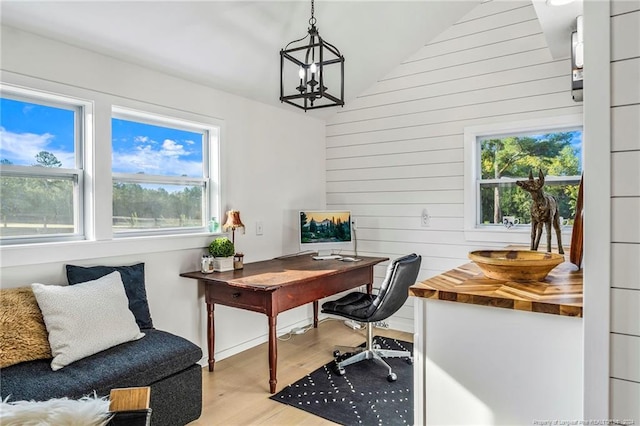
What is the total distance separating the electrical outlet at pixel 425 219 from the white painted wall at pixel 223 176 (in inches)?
46.9

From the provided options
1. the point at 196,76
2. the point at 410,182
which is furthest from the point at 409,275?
the point at 196,76

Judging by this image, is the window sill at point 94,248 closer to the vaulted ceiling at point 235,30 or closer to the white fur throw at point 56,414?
the vaulted ceiling at point 235,30

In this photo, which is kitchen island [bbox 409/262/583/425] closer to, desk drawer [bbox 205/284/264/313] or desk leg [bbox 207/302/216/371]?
desk drawer [bbox 205/284/264/313]

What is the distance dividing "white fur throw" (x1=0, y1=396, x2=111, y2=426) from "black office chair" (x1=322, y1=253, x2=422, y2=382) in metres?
2.15

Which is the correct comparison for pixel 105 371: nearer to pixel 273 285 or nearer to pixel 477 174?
pixel 273 285

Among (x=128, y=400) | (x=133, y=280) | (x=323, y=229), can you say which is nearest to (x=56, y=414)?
(x=128, y=400)

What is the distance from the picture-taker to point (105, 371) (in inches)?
79.0

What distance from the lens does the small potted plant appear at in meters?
3.19

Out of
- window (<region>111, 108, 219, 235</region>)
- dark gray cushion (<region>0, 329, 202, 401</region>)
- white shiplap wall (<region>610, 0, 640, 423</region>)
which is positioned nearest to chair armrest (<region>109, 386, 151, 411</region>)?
dark gray cushion (<region>0, 329, 202, 401</region>)

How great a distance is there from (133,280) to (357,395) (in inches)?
65.7

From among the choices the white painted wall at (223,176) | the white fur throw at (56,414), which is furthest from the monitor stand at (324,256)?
the white fur throw at (56,414)

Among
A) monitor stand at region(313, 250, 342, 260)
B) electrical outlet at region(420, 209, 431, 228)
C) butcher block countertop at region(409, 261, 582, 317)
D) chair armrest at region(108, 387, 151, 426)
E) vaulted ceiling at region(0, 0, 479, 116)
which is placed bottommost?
chair armrest at region(108, 387, 151, 426)

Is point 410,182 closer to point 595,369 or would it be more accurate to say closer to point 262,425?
point 262,425

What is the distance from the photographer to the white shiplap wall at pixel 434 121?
11.3 feet
